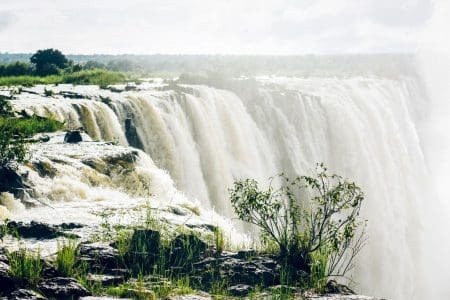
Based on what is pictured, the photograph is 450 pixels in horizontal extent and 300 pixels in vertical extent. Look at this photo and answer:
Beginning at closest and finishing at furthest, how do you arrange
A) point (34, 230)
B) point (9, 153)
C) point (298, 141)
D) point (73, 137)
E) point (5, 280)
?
point (5, 280) → point (34, 230) → point (9, 153) → point (73, 137) → point (298, 141)

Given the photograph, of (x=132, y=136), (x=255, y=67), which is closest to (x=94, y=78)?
(x=132, y=136)

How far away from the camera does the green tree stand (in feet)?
139

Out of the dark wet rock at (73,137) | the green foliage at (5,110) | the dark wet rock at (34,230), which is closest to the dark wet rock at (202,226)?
the dark wet rock at (34,230)

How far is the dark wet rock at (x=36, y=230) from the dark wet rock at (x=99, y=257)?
1.51 meters

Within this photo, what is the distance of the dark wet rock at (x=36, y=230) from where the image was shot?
371 inches

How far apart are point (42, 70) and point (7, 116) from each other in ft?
79.8

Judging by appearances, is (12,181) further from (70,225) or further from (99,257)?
(99,257)

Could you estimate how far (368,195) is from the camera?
33781 millimetres

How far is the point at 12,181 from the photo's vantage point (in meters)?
12.5

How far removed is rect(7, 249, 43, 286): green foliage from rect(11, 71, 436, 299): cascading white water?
13.4 m

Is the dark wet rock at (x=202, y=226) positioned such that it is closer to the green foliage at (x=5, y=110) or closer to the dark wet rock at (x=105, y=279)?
the dark wet rock at (x=105, y=279)

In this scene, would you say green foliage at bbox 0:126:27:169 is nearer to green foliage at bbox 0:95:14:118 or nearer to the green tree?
green foliage at bbox 0:95:14:118

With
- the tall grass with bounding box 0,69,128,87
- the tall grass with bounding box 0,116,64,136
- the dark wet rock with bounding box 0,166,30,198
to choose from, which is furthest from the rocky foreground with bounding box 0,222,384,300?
the tall grass with bounding box 0,69,128,87

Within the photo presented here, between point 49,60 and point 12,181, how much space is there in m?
33.9
